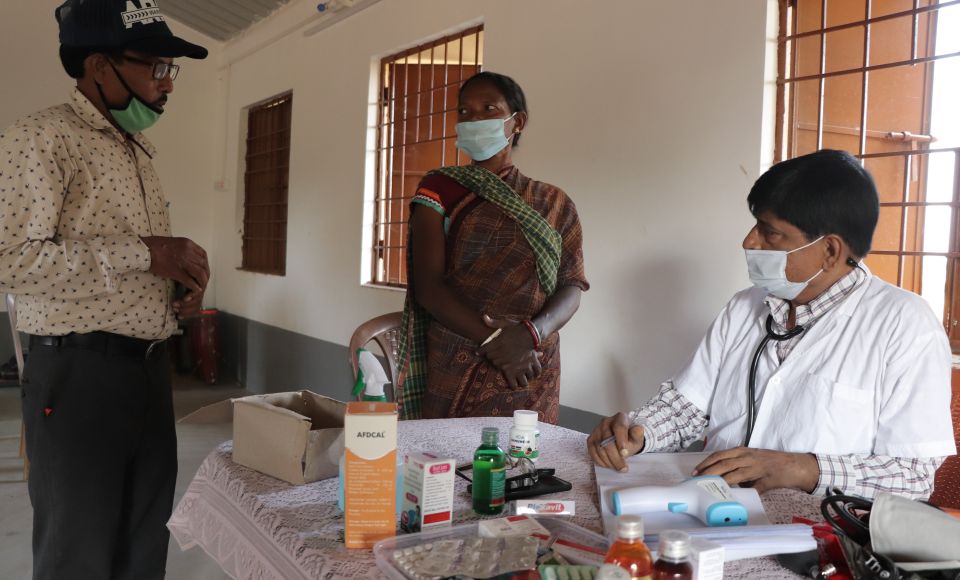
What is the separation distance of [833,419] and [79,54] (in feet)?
6.31

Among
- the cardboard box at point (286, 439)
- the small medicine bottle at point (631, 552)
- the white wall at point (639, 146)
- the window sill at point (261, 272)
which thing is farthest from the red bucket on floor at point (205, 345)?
the small medicine bottle at point (631, 552)

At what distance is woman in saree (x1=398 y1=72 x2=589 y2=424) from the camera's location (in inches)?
77.8

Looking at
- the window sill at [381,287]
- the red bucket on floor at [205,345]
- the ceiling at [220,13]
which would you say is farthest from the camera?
the red bucket on floor at [205,345]

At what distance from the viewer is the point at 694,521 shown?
1103 mm

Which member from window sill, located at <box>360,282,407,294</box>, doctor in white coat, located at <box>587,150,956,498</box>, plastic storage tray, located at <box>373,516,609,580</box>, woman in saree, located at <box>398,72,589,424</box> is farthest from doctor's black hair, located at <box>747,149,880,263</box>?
window sill, located at <box>360,282,407,294</box>

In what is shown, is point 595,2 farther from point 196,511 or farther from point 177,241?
point 196,511

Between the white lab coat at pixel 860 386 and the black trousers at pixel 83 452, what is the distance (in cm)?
144

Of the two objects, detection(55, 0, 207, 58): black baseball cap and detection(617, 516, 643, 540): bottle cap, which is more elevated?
detection(55, 0, 207, 58): black baseball cap

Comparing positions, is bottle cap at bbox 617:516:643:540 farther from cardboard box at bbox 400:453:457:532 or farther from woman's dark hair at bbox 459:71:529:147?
woman's dark hair at bbox 459:71:529:147

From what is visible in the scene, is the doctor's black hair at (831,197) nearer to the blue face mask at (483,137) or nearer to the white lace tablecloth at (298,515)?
the white lace tablecloth at (298,515)

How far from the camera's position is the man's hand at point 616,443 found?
1.42m

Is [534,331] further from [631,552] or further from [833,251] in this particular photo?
[631,552]

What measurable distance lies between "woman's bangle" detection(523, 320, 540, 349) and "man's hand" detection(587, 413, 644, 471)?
18.7 inches

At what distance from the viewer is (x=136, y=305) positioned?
5.96 ft
